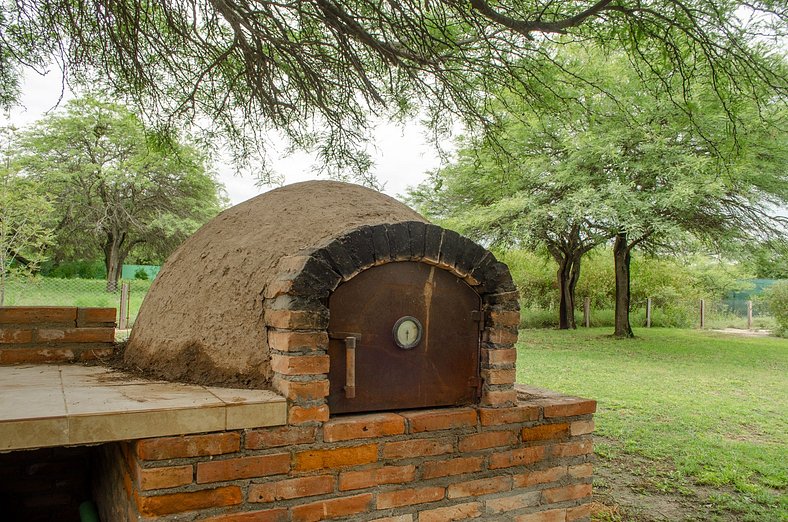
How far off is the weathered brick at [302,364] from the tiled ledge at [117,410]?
0.38ft

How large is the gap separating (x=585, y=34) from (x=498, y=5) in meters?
0.63

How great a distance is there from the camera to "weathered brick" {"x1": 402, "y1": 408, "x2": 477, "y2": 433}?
2473 mm

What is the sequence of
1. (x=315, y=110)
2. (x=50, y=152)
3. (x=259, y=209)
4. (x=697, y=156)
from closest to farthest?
1. (x=259, y=209)
2. (x=315, y=110)
3. (x=697, y=156)
4. (x=50, y=152)

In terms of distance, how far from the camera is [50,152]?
18.1 meters

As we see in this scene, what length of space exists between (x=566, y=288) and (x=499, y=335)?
14.4 m

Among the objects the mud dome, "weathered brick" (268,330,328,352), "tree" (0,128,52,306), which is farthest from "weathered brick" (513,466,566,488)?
"tree" (0,128,52,306)

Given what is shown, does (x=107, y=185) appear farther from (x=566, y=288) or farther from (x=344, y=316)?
(x=344, y=316)

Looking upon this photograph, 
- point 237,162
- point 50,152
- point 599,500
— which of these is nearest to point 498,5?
point 237,162

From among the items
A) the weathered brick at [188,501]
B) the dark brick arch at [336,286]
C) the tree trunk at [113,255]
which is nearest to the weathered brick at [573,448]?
the dark brick arch at [336,286]

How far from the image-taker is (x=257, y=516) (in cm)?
215

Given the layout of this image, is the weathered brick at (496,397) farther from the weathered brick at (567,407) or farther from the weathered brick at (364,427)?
the weathered brick at (364,427)

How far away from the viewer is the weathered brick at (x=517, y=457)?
8.68 ft

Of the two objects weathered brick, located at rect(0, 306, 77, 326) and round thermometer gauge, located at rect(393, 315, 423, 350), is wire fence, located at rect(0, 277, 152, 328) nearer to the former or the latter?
weathered brick, located at rect(0, 306, 77, 326)

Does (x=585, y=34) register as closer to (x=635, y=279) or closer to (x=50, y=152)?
(x=635, y=279)
